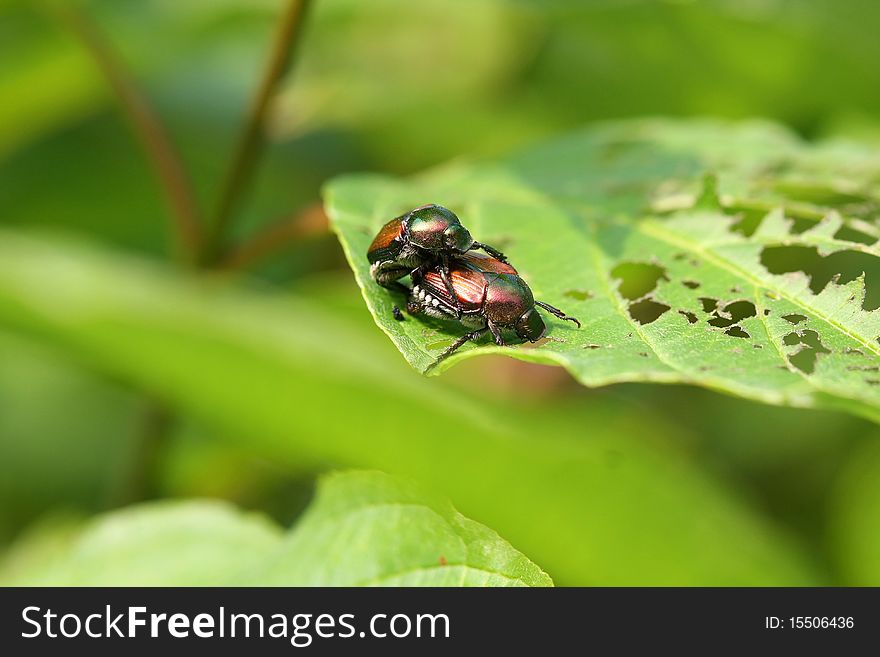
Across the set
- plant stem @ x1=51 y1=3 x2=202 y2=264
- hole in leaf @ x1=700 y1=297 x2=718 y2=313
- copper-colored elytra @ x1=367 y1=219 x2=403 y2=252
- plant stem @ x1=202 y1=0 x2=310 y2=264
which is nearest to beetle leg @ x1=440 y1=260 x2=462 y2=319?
copper-colored elytra @ x1=367 y1=219 x2=403 y2=252

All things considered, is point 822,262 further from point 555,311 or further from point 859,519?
point 555,311

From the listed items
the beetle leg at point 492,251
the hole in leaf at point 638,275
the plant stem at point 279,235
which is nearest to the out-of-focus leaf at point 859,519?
the hole in leaf at point 638,275

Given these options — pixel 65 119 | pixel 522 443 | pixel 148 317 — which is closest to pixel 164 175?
pixel 148 317

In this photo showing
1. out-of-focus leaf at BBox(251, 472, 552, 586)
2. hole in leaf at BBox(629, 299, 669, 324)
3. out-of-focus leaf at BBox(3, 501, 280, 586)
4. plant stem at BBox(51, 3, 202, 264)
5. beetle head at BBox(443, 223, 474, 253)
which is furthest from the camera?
plant stem at BBox(51, 3, 202, 264)

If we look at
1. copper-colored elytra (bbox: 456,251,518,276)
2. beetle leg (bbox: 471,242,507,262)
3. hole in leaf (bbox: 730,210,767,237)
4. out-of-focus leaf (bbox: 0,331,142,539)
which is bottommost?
copper-colored elytra (bbox: 456,251,518,276)

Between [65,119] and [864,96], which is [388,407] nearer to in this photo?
[864,96]

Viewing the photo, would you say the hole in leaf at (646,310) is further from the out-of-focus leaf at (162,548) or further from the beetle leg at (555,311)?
the out-of-focus leaf at (162,548)
